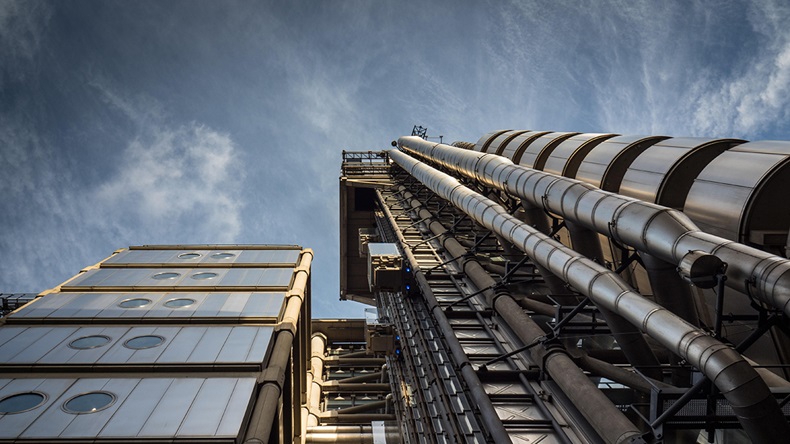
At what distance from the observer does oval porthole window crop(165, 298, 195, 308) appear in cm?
2445

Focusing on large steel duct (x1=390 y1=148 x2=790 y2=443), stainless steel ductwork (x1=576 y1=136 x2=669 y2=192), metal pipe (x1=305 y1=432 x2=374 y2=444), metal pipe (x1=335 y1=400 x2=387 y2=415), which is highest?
stainless steel ductwork (x1=576 y1=136 x2=669 y2=192)

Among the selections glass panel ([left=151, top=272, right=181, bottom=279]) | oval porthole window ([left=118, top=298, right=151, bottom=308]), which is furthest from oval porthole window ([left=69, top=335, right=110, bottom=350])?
glass panel ([left=151, top=272, right=181, bottom=279])

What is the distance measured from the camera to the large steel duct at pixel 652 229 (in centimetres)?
994

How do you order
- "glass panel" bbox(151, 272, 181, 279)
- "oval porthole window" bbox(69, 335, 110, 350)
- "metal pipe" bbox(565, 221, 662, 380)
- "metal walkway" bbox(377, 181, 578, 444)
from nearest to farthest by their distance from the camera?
1. "metal walkway" bbox(377, 181, 578, 444)
2. "metal pipe" bbox(565, 221, 662, 380)
3. "oval porthole window" bbox(69, 335, 110, 350)
4. "glass panel" bbox(151, 272, 181, 279)

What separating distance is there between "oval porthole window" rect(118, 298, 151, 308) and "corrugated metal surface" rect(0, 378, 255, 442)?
6286 millimetres

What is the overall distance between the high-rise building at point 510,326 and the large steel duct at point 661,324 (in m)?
0.04

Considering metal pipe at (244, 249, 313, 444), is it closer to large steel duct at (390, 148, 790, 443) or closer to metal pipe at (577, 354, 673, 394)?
metal pipe at (577, 354, 673, 394)

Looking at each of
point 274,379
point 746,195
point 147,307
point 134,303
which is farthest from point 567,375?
point 134,303

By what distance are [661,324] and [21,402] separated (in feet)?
63.1

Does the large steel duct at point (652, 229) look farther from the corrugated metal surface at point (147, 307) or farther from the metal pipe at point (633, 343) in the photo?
the corrugated metal surface at point (147, 307)

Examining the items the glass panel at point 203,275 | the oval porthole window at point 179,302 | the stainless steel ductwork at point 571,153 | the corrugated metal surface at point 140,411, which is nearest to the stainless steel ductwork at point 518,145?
the stainless steel ductwork at point 571,153

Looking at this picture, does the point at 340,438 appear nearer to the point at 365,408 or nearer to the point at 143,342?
the point at 365,408

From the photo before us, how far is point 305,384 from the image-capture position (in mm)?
32656

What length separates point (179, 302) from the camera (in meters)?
24.8
